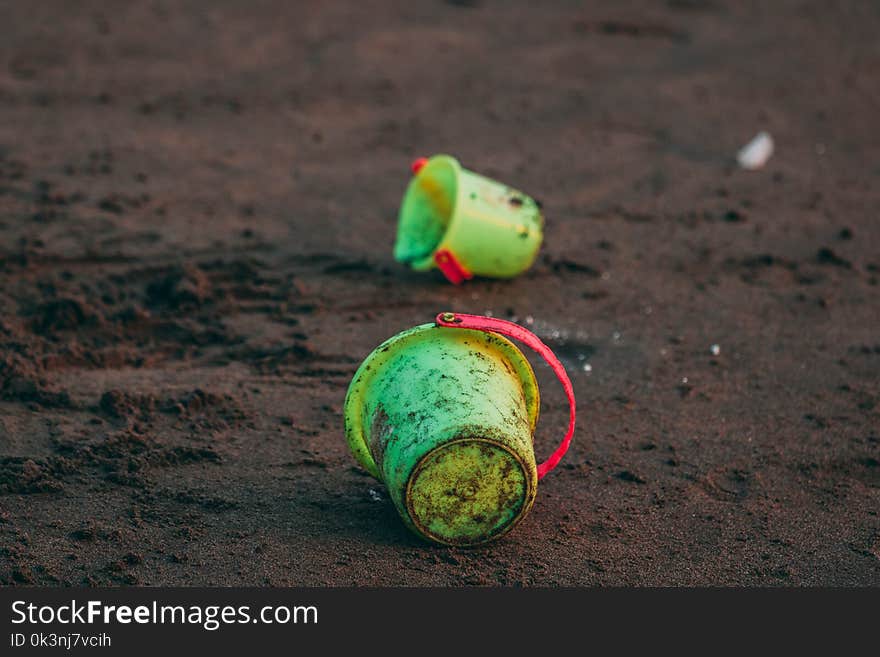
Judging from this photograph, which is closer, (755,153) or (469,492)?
(469,492)

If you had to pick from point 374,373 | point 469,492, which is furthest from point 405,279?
point 469,492

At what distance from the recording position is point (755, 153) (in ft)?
21.4

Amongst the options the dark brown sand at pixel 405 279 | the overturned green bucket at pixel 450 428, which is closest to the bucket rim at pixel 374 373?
the overturned green bucket at pixel 450 428

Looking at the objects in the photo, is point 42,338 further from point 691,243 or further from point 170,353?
point 691,243

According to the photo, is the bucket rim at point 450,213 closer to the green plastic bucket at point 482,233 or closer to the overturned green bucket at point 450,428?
the green plastic bucket at point 482,233

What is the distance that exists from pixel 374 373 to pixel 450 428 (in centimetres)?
39

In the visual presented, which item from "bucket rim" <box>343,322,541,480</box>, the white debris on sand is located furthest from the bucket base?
the white debris on sand

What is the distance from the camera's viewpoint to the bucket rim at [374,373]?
346 centimetres

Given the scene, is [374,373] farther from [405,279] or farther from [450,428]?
[405,279]

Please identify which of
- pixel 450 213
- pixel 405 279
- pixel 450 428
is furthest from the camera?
pixel 450 213

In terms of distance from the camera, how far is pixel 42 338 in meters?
4.52

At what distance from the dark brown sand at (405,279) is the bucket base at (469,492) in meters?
0.09

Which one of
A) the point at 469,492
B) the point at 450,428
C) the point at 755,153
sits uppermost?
the point at 755,153

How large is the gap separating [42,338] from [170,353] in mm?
481
